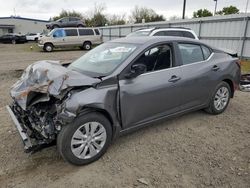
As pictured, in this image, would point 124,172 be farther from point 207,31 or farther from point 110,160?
point 207,31

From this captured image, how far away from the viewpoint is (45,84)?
2961 millimetres

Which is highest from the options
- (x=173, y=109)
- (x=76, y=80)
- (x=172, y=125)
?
(x=76, y=80)

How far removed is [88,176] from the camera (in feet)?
9.28

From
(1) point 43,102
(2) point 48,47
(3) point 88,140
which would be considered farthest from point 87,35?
(3) point 88,140

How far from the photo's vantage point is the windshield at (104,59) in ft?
11.0

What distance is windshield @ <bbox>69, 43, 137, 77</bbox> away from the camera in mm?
3340

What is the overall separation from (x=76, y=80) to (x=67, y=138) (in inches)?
28.7

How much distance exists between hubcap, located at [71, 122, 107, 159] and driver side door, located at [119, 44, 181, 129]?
388mm

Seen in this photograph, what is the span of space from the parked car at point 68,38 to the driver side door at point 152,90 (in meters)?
17.6

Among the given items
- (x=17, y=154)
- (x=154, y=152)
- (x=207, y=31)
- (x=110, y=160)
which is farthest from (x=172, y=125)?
(x=207, y=31)

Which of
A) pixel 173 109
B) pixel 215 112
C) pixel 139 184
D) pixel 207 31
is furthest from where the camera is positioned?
pixel 207 31

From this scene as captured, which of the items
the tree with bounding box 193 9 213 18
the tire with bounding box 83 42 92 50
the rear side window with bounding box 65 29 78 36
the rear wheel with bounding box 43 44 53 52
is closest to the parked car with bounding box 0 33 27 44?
the rear wheel with bounding box 43 44 53 52

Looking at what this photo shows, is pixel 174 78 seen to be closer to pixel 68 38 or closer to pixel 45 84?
pixel 45 84

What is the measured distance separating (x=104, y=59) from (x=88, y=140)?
1389mm
